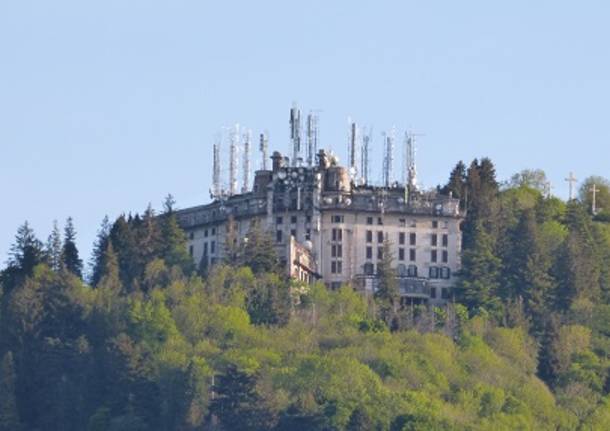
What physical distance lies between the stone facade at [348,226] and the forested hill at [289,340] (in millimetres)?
1435

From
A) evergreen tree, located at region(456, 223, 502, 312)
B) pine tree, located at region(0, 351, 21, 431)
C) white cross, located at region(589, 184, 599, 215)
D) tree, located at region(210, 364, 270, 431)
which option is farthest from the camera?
white cross, located at region(589, 184, 599, 215)

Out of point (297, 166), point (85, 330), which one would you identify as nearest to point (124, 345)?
point (85, 330)

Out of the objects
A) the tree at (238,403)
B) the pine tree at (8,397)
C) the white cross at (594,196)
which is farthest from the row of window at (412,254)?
the white cross at (594,196)

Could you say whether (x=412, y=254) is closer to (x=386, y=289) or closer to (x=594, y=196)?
(x=386, y=289)

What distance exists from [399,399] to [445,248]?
56.1 ft

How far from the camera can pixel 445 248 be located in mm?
167250

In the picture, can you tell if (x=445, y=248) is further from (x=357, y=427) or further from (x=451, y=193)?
(x=357, y=427)

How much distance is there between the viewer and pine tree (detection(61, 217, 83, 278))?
168 metres

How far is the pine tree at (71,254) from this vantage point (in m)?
168

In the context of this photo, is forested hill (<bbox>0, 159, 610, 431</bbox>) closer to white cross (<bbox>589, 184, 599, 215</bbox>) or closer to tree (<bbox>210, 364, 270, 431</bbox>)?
tree (<bbox>210, 364, 270, 431</bbox>)

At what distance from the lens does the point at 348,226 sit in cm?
16562

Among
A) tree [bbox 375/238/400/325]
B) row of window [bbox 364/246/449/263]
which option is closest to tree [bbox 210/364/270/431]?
tree [bbox 375/238/400/325]

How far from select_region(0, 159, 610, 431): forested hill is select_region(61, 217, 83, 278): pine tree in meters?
0.07

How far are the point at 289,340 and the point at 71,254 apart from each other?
15320mm
